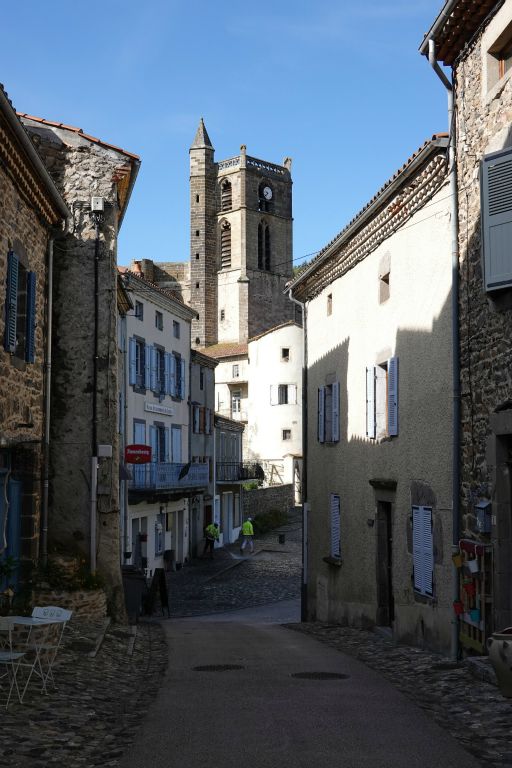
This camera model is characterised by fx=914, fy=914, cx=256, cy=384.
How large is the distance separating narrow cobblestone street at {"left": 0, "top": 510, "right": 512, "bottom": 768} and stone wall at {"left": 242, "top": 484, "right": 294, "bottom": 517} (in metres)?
28.5

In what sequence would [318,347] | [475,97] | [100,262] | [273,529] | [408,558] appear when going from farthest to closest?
[273,529] < [318,347] < [100,262] < [408,558] < [475,97]

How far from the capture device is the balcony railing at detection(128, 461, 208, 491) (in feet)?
93.1

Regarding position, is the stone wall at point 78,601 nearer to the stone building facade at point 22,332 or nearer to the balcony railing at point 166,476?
the stone building facade at point 22,332

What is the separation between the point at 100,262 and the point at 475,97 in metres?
6.89

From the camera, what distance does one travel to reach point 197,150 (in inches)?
2854

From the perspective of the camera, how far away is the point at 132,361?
2847cm

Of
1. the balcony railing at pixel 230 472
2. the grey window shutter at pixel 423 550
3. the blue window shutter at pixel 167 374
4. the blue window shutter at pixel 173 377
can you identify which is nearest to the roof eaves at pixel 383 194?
the grey window shutter at pixel 423 550

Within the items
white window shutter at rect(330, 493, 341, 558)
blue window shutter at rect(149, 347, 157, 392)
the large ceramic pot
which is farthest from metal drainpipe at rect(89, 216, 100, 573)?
blue window shutter at rect(149, 347, 157, 392)

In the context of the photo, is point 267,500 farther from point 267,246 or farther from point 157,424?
point 267,246

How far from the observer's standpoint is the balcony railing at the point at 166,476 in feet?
93.1

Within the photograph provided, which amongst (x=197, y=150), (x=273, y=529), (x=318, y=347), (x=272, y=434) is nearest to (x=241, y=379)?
(x=272, y=434)

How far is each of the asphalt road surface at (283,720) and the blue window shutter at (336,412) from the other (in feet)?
21.3

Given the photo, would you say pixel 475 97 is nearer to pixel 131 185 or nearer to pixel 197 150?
pixel 131 185

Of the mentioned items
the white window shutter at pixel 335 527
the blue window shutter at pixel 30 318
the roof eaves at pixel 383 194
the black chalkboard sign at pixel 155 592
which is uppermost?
the roof eaves at pixel 383 194
